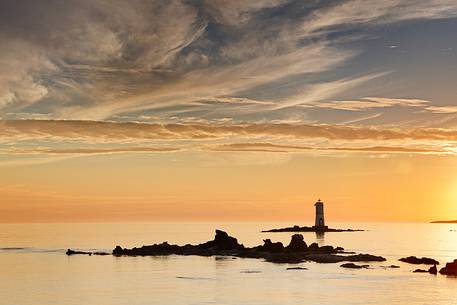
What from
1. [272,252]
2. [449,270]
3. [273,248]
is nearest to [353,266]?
[449,270]

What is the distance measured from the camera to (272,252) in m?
135

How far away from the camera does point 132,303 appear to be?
7419 centimetres

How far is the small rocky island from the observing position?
125000 millimetres

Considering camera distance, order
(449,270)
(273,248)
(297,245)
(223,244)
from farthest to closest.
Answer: (223,244) → (273,248) → (297,245) → (449,270)

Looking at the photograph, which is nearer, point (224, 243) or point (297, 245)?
point (297, 245)

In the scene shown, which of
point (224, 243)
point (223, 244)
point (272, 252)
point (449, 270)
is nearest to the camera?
point (449, 270)

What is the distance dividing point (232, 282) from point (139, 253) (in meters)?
55.9

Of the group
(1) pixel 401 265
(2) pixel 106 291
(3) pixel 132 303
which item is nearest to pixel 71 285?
(2) pixel 106 291

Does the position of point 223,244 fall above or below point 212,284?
above

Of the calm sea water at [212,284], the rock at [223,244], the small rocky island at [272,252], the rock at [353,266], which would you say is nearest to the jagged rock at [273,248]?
the small rocky island at [272,252]

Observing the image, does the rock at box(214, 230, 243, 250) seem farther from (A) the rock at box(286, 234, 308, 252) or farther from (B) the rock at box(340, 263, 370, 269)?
(B) the rock at box(340, 263, 370, 269)

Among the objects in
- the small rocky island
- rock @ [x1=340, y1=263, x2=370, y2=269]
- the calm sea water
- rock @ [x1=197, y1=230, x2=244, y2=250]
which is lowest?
the calm sea water

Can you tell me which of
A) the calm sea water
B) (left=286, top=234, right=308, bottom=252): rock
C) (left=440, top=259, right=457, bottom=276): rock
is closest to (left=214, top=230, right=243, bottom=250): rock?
(left=286, top=234, right=308, bottom=252): rock

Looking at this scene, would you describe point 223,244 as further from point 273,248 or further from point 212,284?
point 212,284
